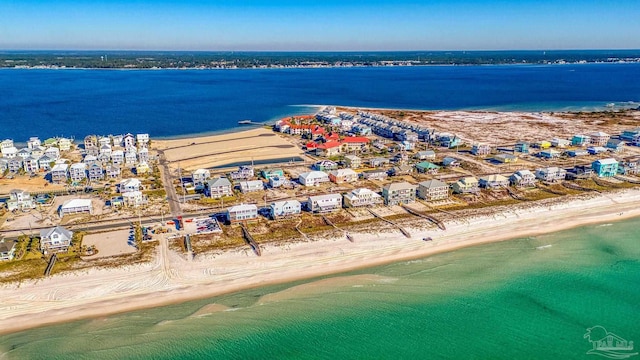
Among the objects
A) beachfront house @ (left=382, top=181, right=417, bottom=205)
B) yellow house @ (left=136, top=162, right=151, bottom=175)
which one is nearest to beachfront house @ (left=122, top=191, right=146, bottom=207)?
yellow house @ (left=136, top=162, right=151, bottom=175)

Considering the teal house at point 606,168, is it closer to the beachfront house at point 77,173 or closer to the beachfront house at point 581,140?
the beachfront house at point 581,140

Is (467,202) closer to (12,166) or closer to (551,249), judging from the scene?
(551,249)

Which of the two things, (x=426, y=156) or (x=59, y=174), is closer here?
(x=59, y=174)

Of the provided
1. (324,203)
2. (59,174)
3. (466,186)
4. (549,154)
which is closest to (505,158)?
(549,154)

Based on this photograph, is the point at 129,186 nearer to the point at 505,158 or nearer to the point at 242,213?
the point at 242,213

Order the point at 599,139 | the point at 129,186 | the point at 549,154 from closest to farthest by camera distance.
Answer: the point at 129,186
the point at 549,154
the point at 599,139

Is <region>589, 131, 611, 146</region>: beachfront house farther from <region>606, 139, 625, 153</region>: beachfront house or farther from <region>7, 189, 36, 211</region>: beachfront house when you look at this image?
<region>7, 189, 36, 211</region>: beachfront house

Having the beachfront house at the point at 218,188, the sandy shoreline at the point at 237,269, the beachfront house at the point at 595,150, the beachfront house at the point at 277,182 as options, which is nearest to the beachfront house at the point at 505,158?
the beachfront house at the point at 595,150
